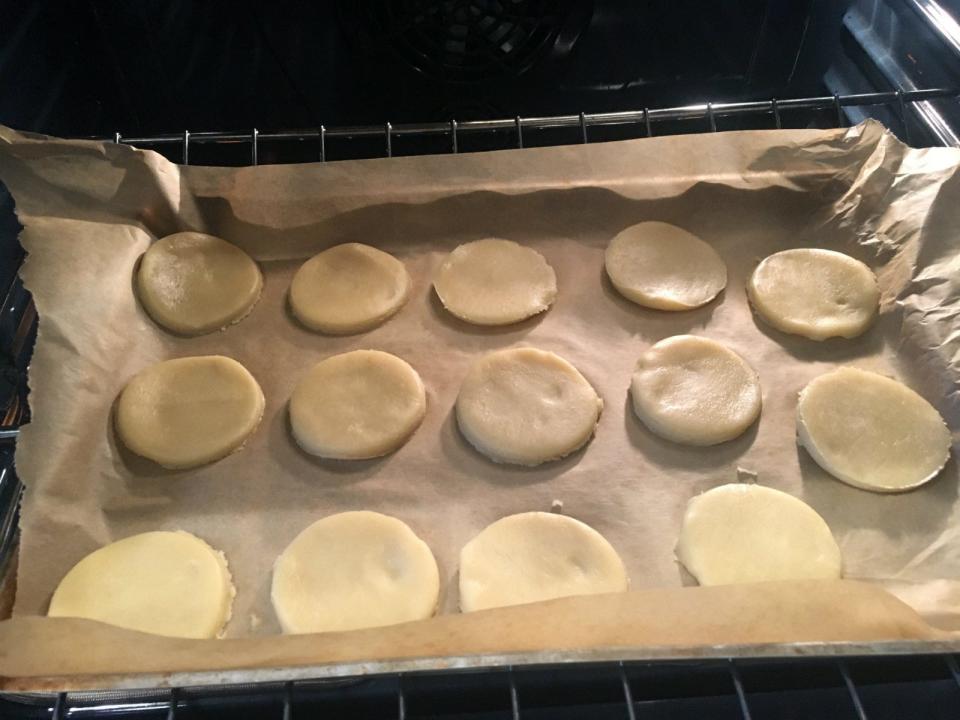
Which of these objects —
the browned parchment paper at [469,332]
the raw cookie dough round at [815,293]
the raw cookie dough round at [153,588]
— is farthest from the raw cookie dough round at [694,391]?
the raw cookie dough round at [153,588]

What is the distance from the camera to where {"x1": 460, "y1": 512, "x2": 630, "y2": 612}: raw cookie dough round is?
46.8 inches

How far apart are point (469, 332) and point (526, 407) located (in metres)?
0.25

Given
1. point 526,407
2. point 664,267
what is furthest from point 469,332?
point 664,267

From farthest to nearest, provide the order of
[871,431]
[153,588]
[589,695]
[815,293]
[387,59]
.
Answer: [387,59] → [815,293] → [871,431] → [153,588] → [589,695]

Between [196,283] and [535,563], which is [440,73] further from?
[535,563]

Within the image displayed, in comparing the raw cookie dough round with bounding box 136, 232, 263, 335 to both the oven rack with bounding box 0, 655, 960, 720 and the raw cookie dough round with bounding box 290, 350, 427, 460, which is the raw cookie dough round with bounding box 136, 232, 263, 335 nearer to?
the raw cookie dough round with bounding box 290, 350, 427, 460

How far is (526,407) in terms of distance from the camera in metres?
1.44

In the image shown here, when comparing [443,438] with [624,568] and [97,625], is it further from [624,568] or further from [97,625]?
[97,625]

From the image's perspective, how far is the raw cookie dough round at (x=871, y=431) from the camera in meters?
1.32

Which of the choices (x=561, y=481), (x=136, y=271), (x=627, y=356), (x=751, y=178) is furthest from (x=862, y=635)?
(x=136, y=271)

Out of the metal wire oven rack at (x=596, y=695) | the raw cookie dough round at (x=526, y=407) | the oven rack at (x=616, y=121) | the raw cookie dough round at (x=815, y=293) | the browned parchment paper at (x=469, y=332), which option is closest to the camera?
the metal wire oven rack at (x=596, y=695)

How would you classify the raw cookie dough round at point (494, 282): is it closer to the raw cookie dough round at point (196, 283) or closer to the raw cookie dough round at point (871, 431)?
the raw cookie dough round at point (196, 283)

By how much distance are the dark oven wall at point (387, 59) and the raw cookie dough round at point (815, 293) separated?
1.61ft

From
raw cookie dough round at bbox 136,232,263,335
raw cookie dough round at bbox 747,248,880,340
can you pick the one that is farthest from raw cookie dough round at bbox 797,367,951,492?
raw cookie dough round at bbox 136,232,263,335
